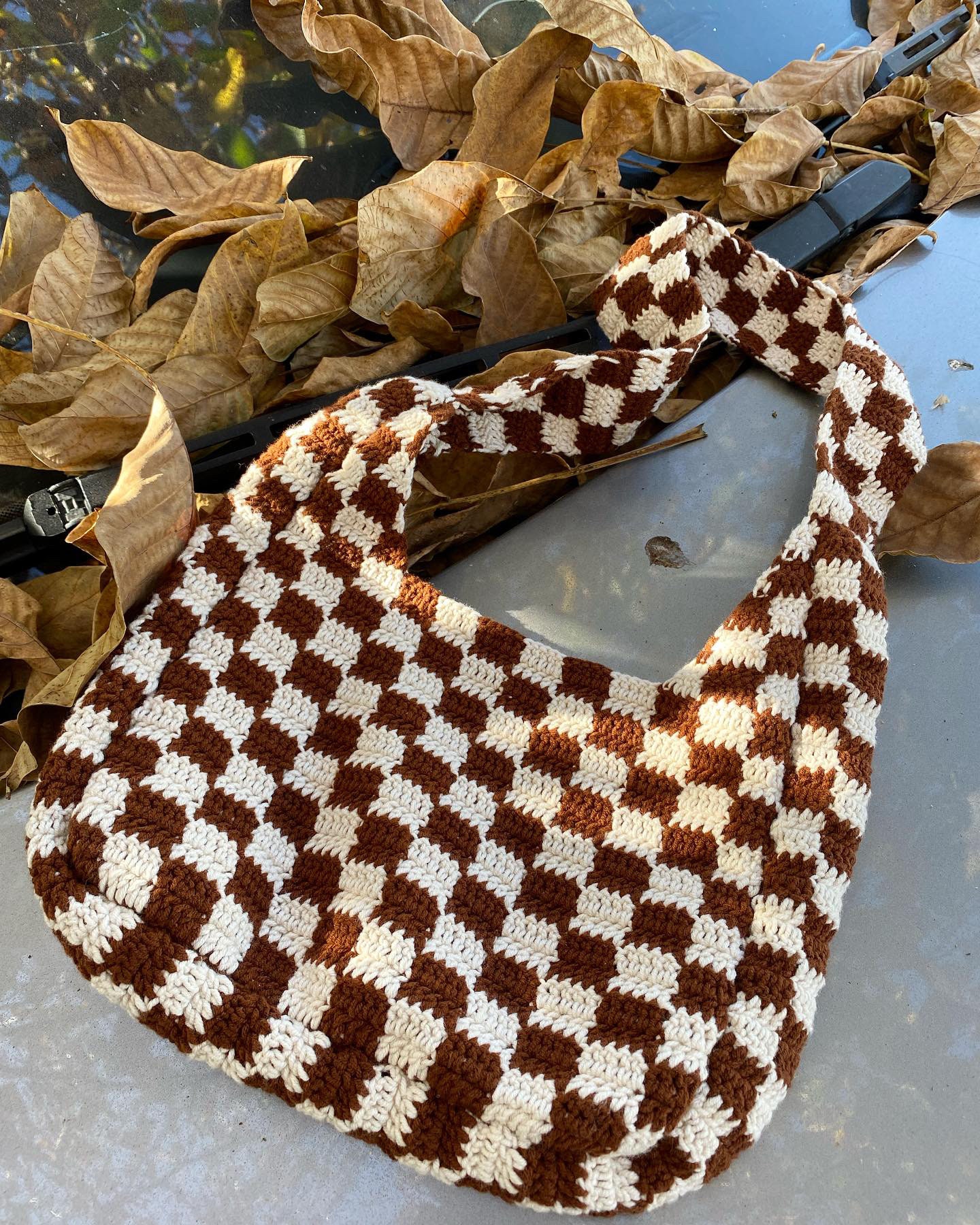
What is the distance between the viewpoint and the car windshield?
769 mm

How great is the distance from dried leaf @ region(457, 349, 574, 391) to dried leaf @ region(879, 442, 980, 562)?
0.27 meters

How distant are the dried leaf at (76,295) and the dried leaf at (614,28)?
39 cm

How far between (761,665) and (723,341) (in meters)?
0.31

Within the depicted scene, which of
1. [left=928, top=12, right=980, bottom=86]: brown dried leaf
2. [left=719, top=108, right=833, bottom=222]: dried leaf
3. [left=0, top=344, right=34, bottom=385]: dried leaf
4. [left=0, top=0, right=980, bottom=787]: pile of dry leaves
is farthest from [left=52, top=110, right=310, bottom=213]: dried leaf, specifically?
[left=928, top=12, right=980, bottom=86]: brown dried leaf

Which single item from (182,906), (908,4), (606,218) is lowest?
(182,906)

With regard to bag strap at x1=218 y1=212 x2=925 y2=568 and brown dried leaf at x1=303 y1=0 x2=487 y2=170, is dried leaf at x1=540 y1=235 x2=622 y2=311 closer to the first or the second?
bag strap at x1=218 y1=212 x2=925 y2=568

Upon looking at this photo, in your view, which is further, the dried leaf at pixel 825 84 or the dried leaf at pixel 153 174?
the dried leaf at pixel 825 84

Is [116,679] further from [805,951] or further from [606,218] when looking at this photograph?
[606,218]

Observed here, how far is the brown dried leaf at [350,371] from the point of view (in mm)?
708

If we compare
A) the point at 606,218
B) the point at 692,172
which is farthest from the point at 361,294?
the point at 692,172

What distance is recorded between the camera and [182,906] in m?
0.52

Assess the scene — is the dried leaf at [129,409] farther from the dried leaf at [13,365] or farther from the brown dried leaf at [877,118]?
the brown dried leaf at [877,118]

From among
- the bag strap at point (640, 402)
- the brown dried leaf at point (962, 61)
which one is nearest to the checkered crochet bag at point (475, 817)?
the bag strap at point (640, 402)

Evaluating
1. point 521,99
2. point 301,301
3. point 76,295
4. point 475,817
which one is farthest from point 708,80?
point 475,817
